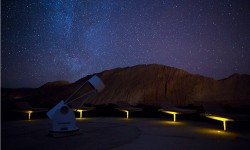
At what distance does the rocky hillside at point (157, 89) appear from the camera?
91.1 ft

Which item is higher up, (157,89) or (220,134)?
(157,89)

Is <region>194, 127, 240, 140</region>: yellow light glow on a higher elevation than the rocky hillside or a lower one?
lower

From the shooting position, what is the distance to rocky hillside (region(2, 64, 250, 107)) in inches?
1093

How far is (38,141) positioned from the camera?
18.2ft

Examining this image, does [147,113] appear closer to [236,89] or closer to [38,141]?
[38,141]

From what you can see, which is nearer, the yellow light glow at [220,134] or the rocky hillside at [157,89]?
the yellow light glow at [220,134]

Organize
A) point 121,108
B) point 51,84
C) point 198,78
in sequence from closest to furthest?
point 121,108
point 198,78
point 51,84

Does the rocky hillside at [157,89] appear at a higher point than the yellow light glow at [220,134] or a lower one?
higher

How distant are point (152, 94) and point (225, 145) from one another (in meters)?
29.7

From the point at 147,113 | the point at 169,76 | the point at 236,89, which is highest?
the point at 169,76

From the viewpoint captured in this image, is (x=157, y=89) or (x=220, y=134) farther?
(x=157, y=89)

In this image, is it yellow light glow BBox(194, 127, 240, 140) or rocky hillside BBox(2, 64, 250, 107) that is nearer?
yellow light glow BBox(194, 127, 240, 140)

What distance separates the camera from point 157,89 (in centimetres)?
3462

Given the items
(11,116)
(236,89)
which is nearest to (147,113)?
(11,116)
